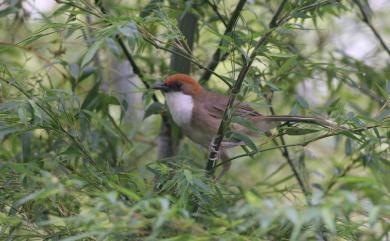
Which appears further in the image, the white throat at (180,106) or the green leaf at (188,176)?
the white throat at (180,106)

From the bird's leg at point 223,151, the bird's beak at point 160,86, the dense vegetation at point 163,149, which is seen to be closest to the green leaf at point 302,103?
the dense vegetation at point 163,149

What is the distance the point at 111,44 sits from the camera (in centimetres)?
254

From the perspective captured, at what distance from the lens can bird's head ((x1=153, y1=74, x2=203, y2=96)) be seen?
406 centimetres

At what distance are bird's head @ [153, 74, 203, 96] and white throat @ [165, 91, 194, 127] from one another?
0.03 meters

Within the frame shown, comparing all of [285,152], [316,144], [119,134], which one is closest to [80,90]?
[119,134]

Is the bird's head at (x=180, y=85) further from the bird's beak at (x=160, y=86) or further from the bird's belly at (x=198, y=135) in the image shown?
the bird's belly at (x=198, y=135)

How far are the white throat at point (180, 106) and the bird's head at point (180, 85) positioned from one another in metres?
0.03

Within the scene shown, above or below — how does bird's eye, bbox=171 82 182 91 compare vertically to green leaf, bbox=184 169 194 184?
below

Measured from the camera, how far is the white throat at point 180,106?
163 inches

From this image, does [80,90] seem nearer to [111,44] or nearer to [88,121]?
[88,121]

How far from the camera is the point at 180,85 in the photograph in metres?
4.14

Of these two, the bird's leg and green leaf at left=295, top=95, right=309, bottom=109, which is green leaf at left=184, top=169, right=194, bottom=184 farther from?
green leaf at left=295, top=95, right=309, bottom=109

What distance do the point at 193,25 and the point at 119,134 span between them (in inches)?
31.2

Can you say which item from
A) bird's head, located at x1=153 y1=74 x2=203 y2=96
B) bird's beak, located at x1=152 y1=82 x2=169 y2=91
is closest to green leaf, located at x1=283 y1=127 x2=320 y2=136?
bird's beak, located at x1=152 y1=82 x2=169 y2=91
